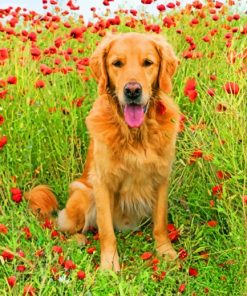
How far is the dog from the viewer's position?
4.29 metres

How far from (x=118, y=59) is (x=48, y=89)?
131 centimetres

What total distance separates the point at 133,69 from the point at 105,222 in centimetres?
111

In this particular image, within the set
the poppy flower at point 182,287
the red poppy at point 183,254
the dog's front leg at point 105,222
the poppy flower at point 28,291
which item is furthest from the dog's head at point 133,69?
the poppy flower at point 28,291

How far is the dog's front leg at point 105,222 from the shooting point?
445 cm

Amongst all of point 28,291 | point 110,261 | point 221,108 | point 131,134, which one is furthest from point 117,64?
point 28,291

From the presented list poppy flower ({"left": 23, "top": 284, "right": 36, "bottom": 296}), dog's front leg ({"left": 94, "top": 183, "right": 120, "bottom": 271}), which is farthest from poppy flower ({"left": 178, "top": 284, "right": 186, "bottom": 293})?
poppy flower ({"left": 23, "top": 284, "right": 36, "bottom": 296})

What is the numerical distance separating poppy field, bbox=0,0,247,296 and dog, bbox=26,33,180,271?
13cm

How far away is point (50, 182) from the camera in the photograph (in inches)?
210

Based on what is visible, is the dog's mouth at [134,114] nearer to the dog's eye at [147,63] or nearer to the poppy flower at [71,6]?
the dog's eye at [147,63]

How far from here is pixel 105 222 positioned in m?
4.48

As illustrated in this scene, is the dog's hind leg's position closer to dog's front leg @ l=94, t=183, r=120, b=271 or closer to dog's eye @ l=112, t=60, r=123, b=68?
dog's front leg @ l=94, t=183, r=120, b=271

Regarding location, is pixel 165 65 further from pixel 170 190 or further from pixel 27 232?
pixel 27 232

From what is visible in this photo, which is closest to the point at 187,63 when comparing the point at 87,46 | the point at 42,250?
the point at 87,46

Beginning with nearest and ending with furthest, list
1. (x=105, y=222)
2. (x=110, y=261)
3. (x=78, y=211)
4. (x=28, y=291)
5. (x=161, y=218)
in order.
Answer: (x=28, y=291) → (x=110, y=261) → (x=105, y=222) → (x=161, y=218) → (x=78, y=211)
